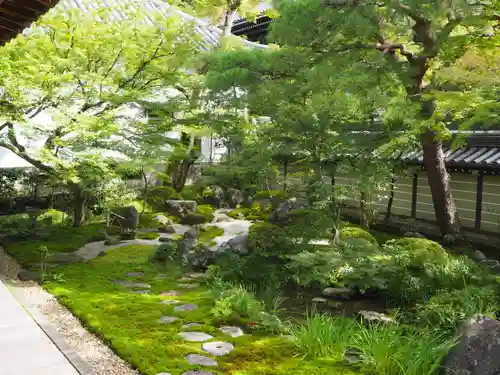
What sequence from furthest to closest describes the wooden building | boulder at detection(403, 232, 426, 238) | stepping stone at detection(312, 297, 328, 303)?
boulder at detection(403, 232, 426, 238) < the wooden building < stepping stone at detection(312, 297, 328, 303)

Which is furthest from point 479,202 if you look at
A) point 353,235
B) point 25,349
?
point 25,349

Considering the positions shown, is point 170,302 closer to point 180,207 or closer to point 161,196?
point 180,207

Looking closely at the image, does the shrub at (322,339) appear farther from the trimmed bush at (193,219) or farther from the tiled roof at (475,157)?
the trimmed bush at (193,219)

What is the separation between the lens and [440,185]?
12.7 meters

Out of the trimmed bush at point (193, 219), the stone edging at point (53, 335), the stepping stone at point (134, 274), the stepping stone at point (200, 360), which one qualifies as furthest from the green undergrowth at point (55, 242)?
the stepping stone at point (200, 360)

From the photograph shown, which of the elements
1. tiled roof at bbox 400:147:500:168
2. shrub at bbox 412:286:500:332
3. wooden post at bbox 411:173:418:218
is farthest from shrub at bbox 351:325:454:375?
wooden post at bbox 411:173:418:218

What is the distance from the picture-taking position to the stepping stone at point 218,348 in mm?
6280

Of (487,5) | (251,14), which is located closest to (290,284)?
(487,5)

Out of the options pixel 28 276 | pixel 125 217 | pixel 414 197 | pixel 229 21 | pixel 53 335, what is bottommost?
pixel 53 335

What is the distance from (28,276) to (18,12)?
20.1 ft

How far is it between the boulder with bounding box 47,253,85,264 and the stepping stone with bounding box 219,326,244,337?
16.9ft

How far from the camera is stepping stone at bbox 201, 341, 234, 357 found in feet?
→ 20.6

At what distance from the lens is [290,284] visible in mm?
9727

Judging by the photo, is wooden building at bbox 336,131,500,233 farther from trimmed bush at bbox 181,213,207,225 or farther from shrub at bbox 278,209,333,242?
trimmed bush at bbox 181,213,207,225
